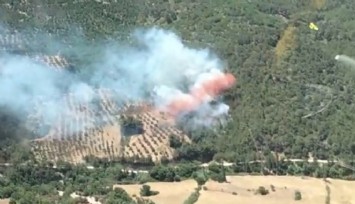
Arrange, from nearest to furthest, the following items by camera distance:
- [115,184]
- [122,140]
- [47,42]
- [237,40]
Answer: [115,184]
[122,140]
[47,42]
[237,40]

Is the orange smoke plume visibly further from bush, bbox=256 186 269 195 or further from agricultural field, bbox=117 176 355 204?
bush, bbox=256 186 269 195

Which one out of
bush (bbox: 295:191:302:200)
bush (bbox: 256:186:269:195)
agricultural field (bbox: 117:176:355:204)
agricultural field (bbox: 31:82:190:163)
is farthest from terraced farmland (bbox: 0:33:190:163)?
bush (bbox: 295:191:302:200)

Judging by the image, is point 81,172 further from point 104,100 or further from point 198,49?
point 198,49

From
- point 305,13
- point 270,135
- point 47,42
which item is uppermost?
point 305,13

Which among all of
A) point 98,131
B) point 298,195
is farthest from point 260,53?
point 298,195

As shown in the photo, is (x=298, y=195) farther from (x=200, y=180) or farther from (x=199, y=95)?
(x=199, y=95)

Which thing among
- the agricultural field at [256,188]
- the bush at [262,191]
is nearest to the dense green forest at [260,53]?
the agricultural field at [256,188]

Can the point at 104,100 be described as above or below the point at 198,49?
below

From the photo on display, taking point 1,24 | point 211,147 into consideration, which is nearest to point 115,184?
point 211,147
